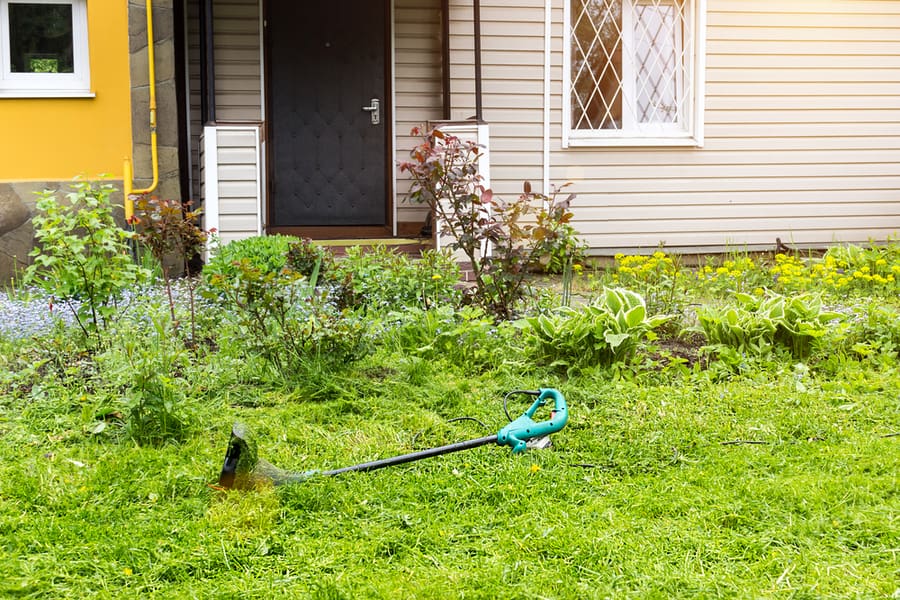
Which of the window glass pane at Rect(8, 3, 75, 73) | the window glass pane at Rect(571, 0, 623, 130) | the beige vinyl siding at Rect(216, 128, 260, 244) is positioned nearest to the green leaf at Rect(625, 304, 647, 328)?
the beige vinyl siding at Rect(216, 128, 260, 244)

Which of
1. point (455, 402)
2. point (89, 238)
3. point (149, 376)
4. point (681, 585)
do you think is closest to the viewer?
point (681, 585)

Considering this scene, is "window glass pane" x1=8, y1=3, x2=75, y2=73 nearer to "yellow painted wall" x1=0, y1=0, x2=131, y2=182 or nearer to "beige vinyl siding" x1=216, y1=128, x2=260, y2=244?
"yellow painted wall" x1=0, y1=0, x2=131, y2=182

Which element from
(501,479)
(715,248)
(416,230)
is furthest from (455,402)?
(715,248)

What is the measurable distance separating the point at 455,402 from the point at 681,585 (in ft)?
5.54

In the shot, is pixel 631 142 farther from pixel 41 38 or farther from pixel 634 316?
pixel 41 38

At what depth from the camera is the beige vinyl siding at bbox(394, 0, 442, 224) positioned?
8289mm

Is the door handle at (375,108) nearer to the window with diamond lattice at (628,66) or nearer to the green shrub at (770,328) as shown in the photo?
the window with diamond lattice at (628,66)

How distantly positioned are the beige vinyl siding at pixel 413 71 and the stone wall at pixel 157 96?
193cm

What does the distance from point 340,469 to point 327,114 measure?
5.67m

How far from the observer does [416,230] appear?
27.5 feet

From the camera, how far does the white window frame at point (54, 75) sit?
7.47 meters

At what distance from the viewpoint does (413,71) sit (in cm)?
833

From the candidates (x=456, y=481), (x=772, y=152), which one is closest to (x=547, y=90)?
(x=772, y=152)

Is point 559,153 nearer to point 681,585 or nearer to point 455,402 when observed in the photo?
point 455,402
